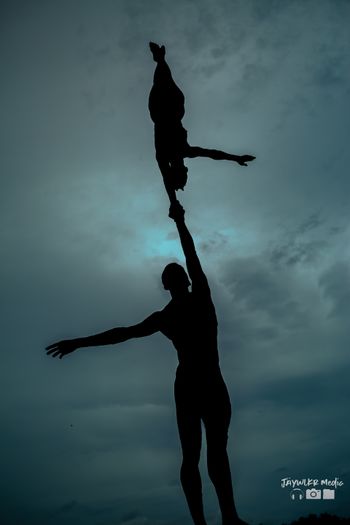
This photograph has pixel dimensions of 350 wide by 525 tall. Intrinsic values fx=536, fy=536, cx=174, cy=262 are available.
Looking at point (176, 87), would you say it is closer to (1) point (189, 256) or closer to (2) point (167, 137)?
(2) point (167, 137)

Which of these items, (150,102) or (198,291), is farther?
(150,102)

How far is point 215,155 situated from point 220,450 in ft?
14.3

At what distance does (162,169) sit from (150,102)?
1.08 meters

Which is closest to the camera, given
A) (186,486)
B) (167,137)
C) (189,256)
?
(186,486)

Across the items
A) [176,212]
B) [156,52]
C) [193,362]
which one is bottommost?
[193,362]

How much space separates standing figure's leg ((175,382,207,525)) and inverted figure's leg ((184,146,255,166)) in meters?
3.54

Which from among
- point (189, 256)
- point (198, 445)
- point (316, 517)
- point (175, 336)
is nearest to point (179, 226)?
point (189, 256)

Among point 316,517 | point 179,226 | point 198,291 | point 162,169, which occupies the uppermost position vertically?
point 162,169

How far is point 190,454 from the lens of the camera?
23.9ft

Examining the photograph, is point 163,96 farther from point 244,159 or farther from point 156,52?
point 244,159

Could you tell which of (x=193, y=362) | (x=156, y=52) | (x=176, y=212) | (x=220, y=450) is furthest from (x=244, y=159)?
(x=220, y=450)

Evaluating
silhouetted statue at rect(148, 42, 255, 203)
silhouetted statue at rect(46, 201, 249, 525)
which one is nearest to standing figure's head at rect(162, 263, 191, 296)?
silhouetted statue at rect(46, 201, 249, 525)

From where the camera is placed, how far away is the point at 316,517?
8.20 meters

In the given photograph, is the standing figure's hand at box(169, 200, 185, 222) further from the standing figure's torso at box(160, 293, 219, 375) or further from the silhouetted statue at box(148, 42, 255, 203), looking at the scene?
the standing figure's torso at box(160, 293, 219, 375)
